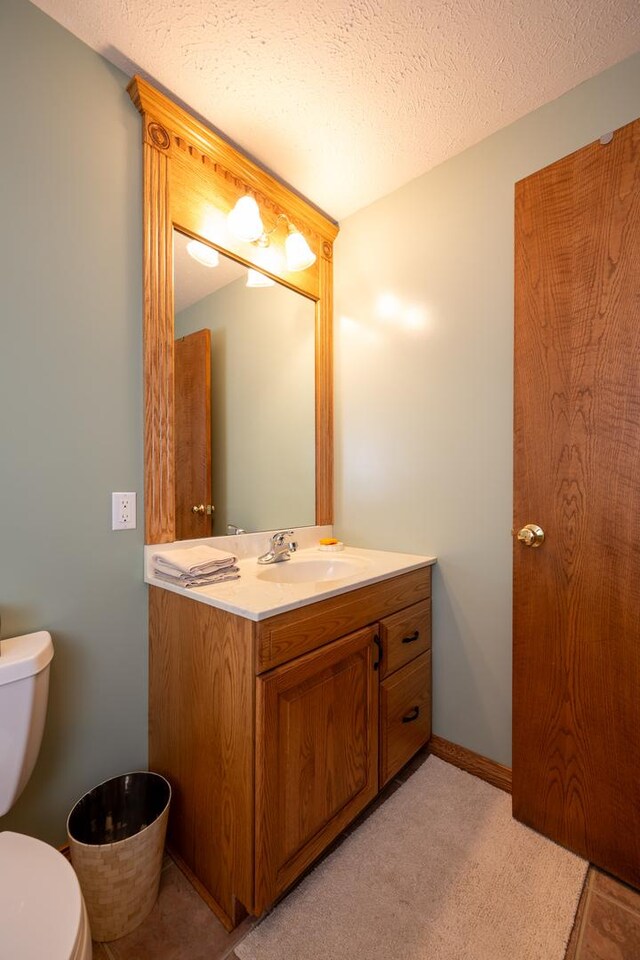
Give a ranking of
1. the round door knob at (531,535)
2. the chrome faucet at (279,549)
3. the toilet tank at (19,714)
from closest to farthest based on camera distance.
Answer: the toilet tank at (19,714)
the round door knob at (531,535)
the chrome faucet at (279,549)

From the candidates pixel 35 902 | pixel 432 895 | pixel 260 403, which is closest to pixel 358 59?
pixel 260 403

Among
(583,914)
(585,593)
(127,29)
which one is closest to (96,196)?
(127,29)

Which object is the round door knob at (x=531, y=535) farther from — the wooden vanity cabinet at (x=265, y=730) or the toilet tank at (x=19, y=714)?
the toilet tank at (x=19, y=714)

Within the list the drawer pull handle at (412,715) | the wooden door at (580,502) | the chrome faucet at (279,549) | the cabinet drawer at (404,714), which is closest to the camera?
the wooden door at (580,502)

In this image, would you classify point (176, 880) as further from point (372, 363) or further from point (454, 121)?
point (454, 121)

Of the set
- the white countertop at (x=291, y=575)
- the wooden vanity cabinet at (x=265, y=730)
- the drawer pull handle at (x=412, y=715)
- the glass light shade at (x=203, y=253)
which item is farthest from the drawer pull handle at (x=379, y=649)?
the glass light shade at (x=203, y=253)

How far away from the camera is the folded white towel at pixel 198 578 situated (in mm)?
1210

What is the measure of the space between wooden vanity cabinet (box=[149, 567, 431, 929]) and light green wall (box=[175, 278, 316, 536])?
1.89ft

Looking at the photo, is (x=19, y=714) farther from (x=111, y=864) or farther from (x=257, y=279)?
(x=257, y=279)

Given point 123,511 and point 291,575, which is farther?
point 291,575

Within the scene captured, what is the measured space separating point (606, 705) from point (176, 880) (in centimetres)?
137

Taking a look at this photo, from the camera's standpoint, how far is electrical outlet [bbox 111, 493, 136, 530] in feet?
4.20

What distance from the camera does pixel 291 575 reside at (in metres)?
1.64

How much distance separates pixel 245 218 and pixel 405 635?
67.4 inches
